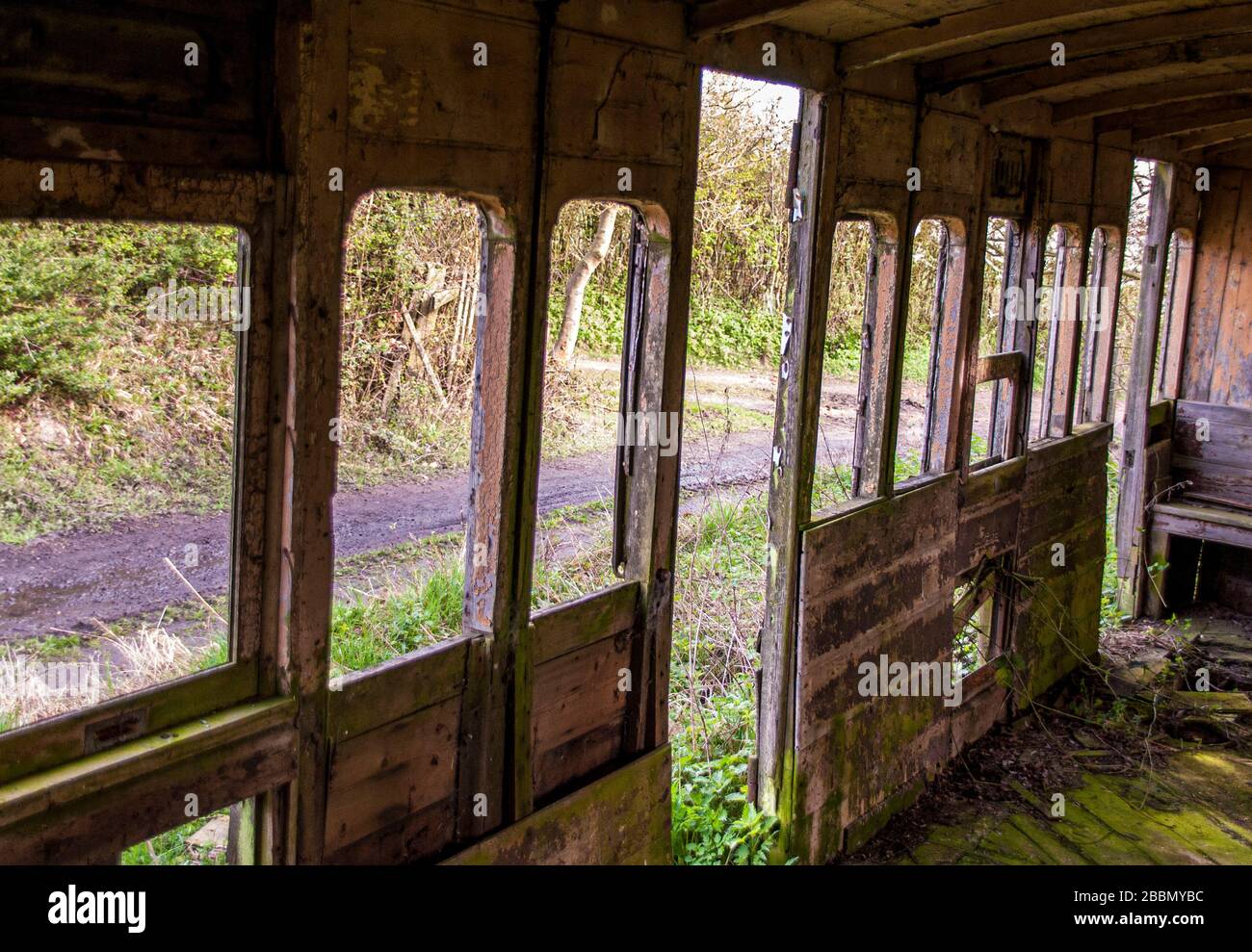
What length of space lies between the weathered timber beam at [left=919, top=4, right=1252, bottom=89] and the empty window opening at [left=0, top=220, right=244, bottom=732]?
12.5 ft

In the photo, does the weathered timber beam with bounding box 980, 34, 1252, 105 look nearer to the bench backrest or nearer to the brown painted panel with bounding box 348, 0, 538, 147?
the brown painted panel with bounding box 348, 0, 538, 147

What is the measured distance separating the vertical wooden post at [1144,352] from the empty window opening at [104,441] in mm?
8376

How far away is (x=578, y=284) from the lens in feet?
40.2

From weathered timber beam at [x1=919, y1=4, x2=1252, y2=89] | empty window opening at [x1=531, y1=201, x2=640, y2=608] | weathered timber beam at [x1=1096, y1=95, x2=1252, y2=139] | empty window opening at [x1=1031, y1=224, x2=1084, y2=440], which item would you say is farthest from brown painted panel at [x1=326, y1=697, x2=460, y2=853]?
weathered timber beam at [x1=1096, y1=95, x2=1252, y2=139]

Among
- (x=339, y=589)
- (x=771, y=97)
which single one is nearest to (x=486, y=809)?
(x=339, y=589)

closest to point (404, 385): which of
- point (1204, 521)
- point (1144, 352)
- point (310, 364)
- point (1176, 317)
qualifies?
point (310, 364)

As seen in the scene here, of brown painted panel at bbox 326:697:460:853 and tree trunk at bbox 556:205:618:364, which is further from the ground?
tree trunk at bbox 556:205:618:364

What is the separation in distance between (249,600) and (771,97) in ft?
41.9

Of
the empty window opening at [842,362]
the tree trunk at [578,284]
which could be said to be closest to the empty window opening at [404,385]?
the tree trunk at [578,284]

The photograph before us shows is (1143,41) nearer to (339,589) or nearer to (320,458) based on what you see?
(320,458)

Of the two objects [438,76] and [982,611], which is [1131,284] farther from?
[438,76]

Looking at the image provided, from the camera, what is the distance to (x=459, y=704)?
4.25 m

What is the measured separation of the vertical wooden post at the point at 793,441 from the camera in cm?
564

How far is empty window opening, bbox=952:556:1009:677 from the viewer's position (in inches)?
315
